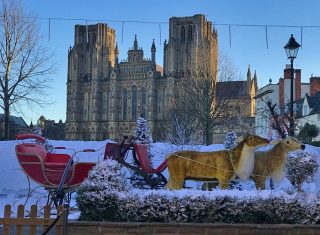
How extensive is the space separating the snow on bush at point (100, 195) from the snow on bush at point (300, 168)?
3051 mm

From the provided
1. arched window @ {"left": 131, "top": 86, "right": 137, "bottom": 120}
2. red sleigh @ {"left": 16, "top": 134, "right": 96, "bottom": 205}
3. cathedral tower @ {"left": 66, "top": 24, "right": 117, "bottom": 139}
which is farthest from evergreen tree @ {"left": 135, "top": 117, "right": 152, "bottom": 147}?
cathedral tower @ {"left": 66, "top": 24, "right": 117, "bottom": 139}

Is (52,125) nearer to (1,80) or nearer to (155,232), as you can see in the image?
(1,80)

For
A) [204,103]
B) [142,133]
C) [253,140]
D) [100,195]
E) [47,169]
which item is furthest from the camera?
[204,103]

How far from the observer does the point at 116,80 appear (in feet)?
381

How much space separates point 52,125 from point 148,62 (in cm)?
2956

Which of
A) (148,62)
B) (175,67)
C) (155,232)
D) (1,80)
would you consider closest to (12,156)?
(1,80)

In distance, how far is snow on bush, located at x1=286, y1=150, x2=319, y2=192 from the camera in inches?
325

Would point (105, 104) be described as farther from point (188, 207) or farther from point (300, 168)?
point (188, 207)

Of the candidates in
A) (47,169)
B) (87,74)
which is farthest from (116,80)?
(47,169)

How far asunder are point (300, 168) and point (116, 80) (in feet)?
358

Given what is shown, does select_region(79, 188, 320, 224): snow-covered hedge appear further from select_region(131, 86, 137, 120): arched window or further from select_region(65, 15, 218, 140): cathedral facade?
select_region(131, 86, 137, 120): arched window

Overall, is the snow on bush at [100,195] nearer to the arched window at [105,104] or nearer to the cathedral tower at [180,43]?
the cathedral tower at [180,43]

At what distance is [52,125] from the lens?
124 metres

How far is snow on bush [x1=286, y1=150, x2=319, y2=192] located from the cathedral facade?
94608mm
